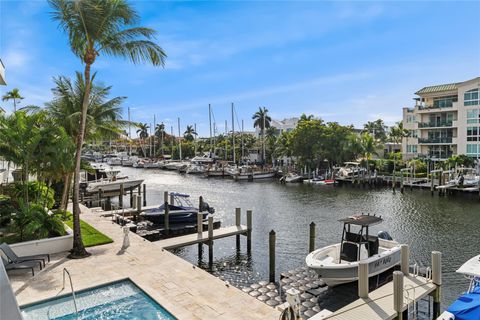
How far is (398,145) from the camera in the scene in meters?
78.4

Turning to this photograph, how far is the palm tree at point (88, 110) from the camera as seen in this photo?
2055cm

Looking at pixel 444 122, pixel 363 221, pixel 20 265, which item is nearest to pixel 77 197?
pixel 20 265

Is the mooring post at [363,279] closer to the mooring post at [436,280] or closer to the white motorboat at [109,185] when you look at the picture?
the mooring post at [436,280]

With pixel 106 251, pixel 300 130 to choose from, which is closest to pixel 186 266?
pixel 106 251

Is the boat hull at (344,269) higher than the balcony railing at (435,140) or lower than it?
lower

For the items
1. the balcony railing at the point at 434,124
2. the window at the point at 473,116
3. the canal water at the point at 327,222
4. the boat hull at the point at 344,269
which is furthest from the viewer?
the balcony railing at the point at 434,124

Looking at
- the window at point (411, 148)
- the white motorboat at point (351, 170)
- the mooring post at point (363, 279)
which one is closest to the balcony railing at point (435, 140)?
the window at point (411, 148)

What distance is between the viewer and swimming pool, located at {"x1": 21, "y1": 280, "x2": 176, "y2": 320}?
9531mm

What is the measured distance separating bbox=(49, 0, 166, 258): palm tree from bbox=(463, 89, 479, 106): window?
53480 mm

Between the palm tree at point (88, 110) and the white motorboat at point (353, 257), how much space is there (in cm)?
1460

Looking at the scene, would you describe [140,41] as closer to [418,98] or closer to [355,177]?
[355,177]

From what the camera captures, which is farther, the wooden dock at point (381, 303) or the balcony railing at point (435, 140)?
the balcony railing at point (435, 140)

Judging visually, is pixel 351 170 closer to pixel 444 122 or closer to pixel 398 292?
pixel 444 122

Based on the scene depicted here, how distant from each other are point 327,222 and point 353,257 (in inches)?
566
